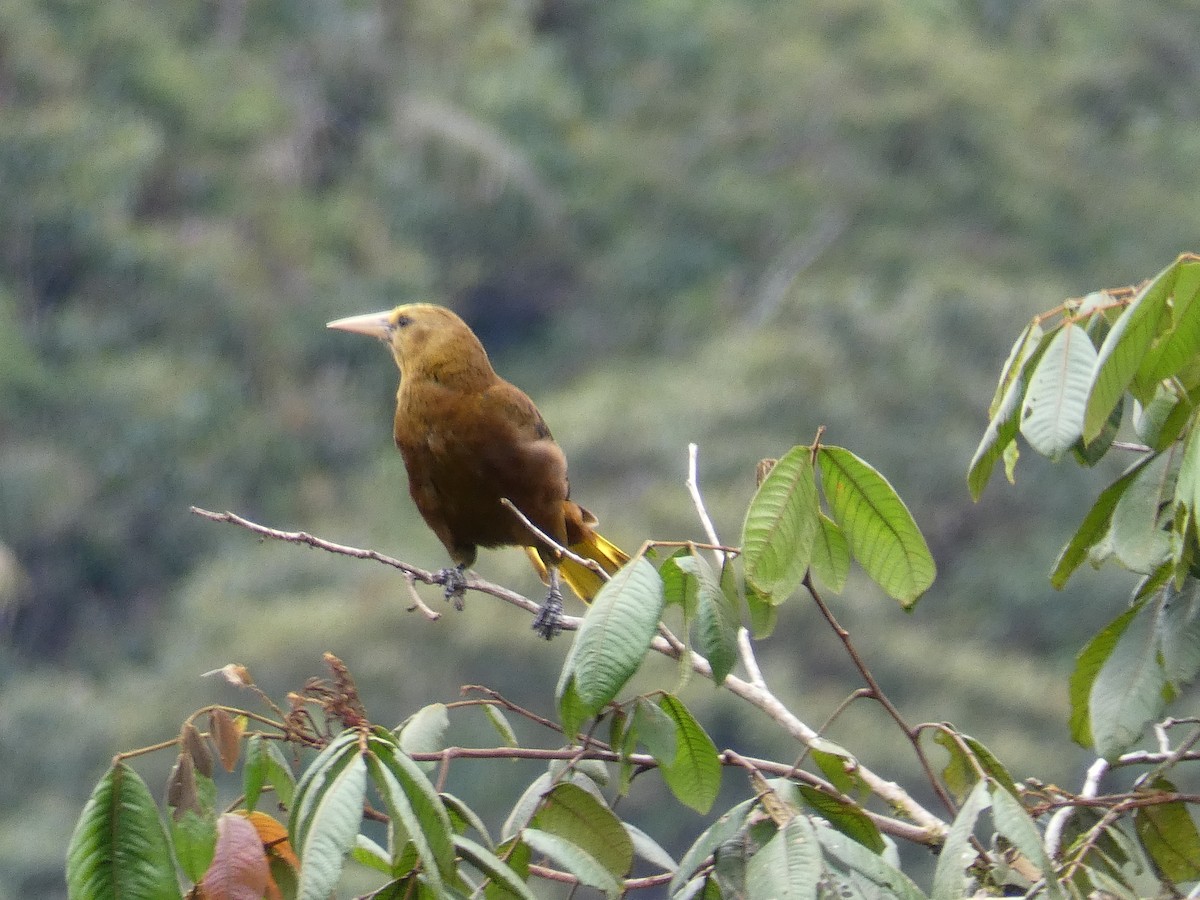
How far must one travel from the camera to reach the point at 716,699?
440 inches

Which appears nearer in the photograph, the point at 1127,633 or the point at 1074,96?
the point at 1127,633

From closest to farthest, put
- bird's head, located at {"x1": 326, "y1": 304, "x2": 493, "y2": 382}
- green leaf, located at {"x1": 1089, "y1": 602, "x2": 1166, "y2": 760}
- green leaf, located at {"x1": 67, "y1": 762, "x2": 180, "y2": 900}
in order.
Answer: green leaf, located at {"x1": 67, "y1": 762, "x2": 180, "y2": 900}
green leaf, located at {"x1": 1089, "y1": 602, "x2": 1166, "y2": 760}
bird's head, located at {"x1": 326, "y1": 304, "x2": 493, "y2": 382}

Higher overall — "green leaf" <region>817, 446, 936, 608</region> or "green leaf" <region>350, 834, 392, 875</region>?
"green leaf" <region>817, 446, 936, 608</region>

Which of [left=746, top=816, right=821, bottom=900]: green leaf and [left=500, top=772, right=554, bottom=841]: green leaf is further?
[left=500, top=772, right=554, bottom=841]: green leaf

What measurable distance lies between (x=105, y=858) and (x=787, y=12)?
1900 cm

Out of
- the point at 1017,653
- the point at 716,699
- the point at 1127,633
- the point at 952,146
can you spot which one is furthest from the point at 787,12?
the point at 1127,633

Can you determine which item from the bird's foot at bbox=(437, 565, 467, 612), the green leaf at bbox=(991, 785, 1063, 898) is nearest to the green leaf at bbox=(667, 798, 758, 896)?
the green leaf at bbox=(991, 785, 1063, 898)

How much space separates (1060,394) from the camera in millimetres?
1635

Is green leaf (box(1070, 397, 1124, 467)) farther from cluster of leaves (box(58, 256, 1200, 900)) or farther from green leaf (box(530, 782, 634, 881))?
green leaf (box(530, 782, 634, 881))

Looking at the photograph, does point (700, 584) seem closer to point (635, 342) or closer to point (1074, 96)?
point (635, 342)

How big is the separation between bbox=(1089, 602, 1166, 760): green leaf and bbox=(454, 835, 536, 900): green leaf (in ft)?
2.05

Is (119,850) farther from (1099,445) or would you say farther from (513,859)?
(1099,445)

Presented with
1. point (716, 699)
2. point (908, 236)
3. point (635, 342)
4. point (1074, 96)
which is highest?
point (1074, 96)

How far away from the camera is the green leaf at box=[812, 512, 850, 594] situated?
6.02 ft
